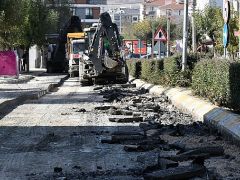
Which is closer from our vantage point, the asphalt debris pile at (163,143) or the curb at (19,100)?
the asphalt debris pile at (163,143)

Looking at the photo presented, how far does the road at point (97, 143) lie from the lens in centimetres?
912

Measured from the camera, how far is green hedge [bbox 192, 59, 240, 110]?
583 inches

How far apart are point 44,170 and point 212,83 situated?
9.36 m

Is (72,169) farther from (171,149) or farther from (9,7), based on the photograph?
(9,7)

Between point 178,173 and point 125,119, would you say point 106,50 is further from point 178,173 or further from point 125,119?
point 178,173

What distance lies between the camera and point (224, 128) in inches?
509

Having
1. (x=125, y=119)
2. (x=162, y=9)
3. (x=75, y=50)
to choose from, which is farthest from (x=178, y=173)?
(x=162, y=9)

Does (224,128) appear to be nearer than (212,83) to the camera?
Yes

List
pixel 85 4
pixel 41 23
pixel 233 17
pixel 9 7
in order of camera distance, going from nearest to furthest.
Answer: pixel 9 7 < pixel 233 17 < pixel 41 23 < pixel 85 4

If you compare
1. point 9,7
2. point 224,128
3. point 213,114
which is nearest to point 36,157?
point 224,128

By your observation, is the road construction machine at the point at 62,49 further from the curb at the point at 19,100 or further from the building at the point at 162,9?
the building at the point at 162,9

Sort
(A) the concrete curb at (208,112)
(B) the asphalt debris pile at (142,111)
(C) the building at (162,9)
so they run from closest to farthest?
(A) the concrete curb at (208,112) < (B) the asphalt debris pile at (142,111) < (C) the building at (162,9)

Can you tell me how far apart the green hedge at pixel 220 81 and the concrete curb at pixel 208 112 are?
0.27 meters

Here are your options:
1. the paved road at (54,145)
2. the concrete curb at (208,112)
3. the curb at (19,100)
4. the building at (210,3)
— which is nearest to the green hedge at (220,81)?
the concrete curb at (208,112)
